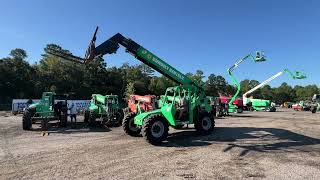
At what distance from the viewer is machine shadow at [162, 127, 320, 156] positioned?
14.9 m

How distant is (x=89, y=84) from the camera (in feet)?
296

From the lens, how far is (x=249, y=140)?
17.0m

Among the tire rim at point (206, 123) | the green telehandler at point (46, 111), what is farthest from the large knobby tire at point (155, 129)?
the green telehandler at point (46, 111)

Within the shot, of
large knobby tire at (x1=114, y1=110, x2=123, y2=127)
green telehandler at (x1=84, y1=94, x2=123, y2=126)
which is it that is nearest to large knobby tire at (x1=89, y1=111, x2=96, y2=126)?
green telehandler at (x1=84, y1=94, x2=123, y2=126)

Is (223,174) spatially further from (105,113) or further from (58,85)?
(58,85)

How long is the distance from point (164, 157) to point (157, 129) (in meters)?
3.39

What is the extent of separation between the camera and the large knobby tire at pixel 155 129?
15.7 metres

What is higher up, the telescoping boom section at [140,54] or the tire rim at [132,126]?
the telescoping boom section at [140,54]

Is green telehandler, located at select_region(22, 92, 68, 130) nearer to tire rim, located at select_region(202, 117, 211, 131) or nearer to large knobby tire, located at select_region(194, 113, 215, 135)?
large knobby tire, located at select_region(194, 113, 215, 135)

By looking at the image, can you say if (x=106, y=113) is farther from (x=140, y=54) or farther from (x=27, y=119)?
(x=140, y=54)

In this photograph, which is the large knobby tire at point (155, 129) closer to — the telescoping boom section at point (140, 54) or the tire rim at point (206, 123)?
the telescoping boom section at point (140, 54)

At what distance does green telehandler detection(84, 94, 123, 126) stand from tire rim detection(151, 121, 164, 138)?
9187mm

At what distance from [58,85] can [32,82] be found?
6.36 meters

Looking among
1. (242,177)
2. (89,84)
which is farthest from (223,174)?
(89,84)
